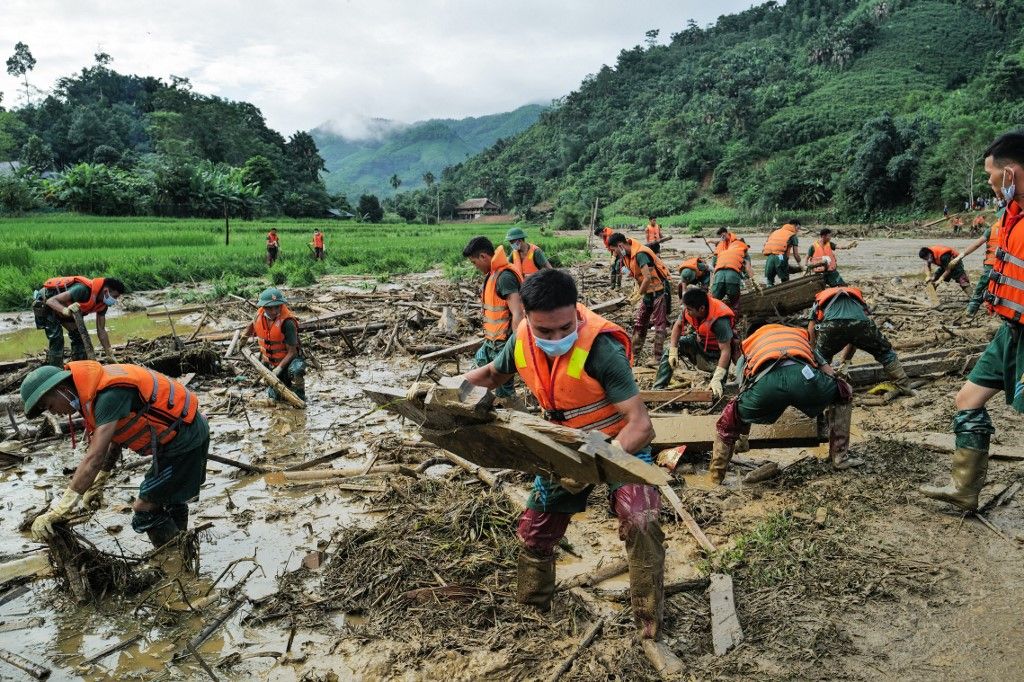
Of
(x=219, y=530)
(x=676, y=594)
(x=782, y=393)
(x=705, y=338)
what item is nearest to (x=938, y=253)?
(x=705, y=338)

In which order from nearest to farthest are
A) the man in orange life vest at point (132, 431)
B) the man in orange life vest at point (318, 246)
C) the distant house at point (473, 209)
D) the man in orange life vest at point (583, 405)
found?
1. the man in orange life vest at point (583, 405)
2. the man in orange life vest at point (132, 431)
3. the man in orange life vest at point (318, 246)
4. the distant house at point (473, 209)

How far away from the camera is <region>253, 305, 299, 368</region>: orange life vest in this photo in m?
7.88

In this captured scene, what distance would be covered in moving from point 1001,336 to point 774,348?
1.40 metres

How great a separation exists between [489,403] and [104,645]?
275 centimetres

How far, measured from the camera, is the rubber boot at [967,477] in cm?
383

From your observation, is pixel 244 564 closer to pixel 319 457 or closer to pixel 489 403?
pixel 319 457

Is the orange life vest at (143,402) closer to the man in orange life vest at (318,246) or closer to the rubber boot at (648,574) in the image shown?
the rubber boot at (648,574)

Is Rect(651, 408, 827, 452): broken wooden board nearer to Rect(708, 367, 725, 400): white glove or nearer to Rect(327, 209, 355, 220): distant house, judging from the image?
Rect(708, 367, 725, 400): white glove

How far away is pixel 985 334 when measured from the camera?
842 cm

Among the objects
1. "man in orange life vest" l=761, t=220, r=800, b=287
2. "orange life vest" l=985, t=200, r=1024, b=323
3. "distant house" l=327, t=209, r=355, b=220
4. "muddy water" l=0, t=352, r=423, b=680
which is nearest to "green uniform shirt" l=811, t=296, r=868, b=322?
"orange life vest" l=985, t=200, r=1024, b=323

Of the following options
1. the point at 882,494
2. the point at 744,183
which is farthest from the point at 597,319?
the point at 744,183

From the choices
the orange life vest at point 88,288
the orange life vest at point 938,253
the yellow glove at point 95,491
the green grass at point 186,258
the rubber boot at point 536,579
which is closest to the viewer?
the rubber boot at point 536,579

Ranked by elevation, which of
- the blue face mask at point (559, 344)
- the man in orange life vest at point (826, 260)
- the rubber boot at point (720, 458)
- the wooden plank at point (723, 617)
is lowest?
the wooden plank at point (723, 617)

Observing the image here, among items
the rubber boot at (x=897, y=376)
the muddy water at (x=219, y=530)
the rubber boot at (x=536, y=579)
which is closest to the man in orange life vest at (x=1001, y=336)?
the rubber boot at (x=536, y=579)
